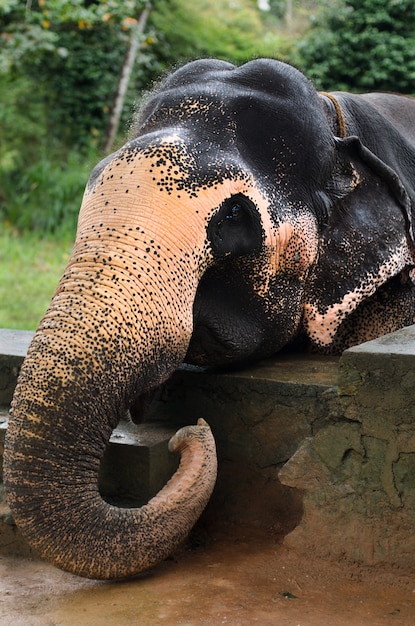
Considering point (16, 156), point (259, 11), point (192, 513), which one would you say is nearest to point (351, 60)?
point (16, 156)

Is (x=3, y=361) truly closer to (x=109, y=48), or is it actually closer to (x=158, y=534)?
(x=158, y=534)

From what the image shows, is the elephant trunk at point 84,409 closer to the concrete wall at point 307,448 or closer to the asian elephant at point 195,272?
the asian elephant at point 195,272

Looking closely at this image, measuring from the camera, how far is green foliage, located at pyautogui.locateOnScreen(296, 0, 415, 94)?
1213 cm

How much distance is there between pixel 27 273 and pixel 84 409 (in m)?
6.51

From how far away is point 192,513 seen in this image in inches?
129

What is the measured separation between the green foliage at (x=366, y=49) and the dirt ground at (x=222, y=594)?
9.35 meters

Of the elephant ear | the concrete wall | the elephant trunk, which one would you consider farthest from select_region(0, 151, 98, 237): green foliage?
the elephant trunk

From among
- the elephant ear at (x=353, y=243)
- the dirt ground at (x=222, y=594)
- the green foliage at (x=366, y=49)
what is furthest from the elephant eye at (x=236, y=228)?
the green foliage at (x=366, y=49)

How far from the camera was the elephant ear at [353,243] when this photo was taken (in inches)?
151

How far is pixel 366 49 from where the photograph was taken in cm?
1242

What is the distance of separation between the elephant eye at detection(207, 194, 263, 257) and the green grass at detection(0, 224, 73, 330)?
13.9 ft

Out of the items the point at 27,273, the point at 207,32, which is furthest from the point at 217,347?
the point at 207,32

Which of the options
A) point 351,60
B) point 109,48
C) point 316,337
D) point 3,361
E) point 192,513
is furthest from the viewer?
point 109,48

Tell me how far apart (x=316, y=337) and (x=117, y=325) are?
46.8 inches
